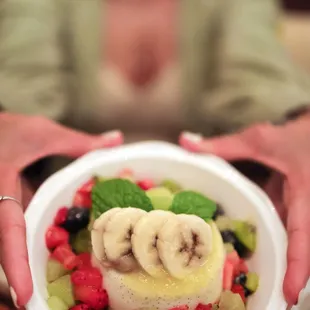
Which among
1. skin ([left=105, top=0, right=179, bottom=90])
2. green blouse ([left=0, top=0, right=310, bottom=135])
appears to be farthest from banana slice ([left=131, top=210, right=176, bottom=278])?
skin ([left=105, top=0, right=179, bottom=90])

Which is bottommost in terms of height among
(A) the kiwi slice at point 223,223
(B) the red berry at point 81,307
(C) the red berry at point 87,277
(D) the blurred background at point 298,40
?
(D) the blurred background at point 298,40

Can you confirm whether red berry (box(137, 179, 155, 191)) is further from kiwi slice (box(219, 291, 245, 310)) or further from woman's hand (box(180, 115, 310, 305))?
kiwi slice (box(219, 291, 245, 310))

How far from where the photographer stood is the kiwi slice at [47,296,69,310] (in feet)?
2.39

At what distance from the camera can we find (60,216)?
2.77 ft

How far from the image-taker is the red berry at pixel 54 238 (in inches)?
32.2

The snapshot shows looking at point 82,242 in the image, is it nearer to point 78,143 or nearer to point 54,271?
point 54,271

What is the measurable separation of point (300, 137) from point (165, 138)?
0.62m

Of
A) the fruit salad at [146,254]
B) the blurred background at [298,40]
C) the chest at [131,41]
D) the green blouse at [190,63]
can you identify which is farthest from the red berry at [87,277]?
the blurred background at [298,40]

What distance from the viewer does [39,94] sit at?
4.14ft

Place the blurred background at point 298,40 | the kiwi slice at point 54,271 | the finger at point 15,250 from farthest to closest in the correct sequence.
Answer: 1. the blurred background at point 298,40
2. the kiwi slice at point 54,271
3. the finger at point 15,250

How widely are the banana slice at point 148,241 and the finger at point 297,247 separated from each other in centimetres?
17

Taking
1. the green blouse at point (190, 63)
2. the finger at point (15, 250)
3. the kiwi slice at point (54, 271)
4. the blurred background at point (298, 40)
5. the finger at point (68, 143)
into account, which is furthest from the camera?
the blurred background at point (298, 40)

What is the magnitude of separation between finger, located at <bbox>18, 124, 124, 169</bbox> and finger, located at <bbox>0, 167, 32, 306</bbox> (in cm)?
13

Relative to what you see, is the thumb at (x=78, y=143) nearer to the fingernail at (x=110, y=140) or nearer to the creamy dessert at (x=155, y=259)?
the fingernail at (x=110, y=140)
